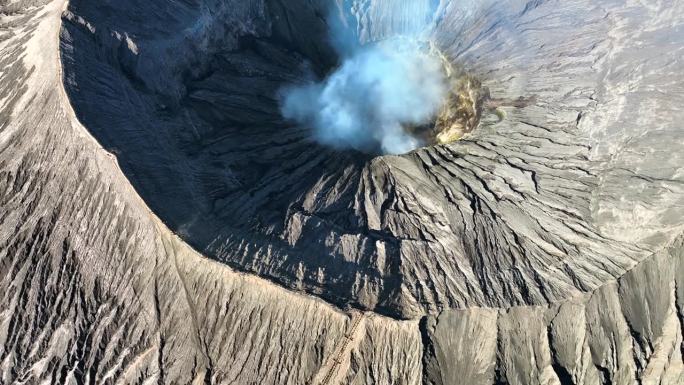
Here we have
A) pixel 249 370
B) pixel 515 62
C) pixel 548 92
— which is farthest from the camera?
pixel 515 62

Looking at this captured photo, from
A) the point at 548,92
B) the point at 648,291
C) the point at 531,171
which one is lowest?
the point at 648,291

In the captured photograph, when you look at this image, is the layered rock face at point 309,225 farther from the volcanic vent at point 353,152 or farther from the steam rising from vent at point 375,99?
the steam rising from vent at point 375,99

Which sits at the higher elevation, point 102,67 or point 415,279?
point 102,67

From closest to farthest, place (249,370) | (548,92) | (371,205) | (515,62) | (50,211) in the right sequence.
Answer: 1. (249,370)
2. (50,211)
3. (371,205)
4. (548,92)
5. (515,62)

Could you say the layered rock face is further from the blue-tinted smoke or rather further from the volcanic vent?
the blue-tinted smoke

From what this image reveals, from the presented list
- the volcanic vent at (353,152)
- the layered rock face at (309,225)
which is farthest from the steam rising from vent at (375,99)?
the layered rock face at (309,225)

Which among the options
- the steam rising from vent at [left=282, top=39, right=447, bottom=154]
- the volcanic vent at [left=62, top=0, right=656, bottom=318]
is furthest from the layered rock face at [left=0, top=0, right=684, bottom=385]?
the steam rising from vent at [left=282, top=39, right=447, bottom=154]

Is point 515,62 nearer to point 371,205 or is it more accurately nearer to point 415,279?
point 371,205

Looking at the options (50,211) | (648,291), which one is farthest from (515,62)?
(50,211)
